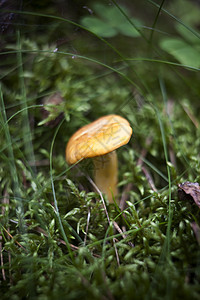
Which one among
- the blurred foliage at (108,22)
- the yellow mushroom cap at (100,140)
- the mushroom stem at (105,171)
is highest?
the blurred foliage at (108,22)

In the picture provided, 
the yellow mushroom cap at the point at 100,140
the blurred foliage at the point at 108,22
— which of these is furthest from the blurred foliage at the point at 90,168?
the yellow mushroom cap at the point at 100,140

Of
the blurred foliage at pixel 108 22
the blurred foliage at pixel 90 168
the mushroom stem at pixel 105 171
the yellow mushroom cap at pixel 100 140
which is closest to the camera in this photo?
the blurred foliage at pixel 90 168

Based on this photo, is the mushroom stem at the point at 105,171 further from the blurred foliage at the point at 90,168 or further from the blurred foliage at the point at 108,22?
the blurred foliage at the point at 108,22

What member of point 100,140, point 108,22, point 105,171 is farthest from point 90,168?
point 108,22

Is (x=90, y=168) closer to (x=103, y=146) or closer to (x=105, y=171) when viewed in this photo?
(x=105, y=171)

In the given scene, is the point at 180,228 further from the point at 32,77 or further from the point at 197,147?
the point at 32,77

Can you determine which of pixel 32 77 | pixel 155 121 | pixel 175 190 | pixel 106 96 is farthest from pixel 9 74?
pixel 175 190
